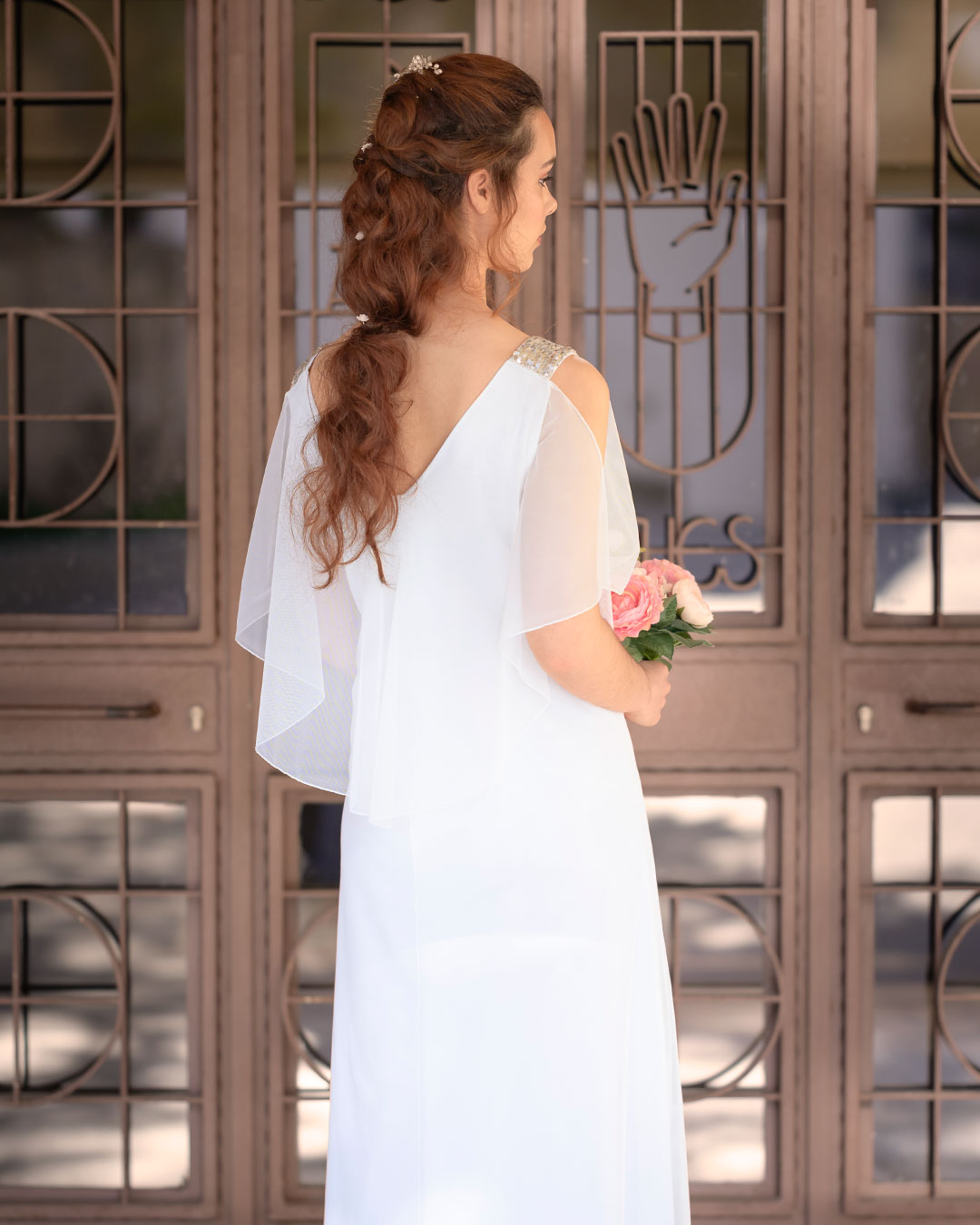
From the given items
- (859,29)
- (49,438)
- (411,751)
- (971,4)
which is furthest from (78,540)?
(971,4)

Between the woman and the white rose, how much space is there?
0.39 feet

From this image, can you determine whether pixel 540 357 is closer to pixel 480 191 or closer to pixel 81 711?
pixel 480 191

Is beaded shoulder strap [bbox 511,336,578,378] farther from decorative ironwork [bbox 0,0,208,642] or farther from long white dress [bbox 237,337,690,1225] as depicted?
decorative ironwork [bbox 0,0,208,642]

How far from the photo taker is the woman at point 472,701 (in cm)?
116

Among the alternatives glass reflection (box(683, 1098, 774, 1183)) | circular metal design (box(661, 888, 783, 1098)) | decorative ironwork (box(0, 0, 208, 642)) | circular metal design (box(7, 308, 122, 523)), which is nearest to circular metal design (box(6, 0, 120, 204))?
decorative ironwork (box(0, 0, 208, 642))

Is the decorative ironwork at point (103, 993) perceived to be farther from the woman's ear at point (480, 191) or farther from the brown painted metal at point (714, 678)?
the woman's ear at point (480, 191)

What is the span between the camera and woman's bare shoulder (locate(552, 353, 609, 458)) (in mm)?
1169

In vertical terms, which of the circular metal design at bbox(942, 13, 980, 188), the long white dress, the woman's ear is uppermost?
the circular metal design at bbox(942, 13, 980, 188)

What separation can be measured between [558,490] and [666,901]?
125 cm

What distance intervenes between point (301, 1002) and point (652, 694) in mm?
1191

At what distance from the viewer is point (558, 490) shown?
1.16 metres

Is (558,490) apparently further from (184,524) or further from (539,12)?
(539,12)

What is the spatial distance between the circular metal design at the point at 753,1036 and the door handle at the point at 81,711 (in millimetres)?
1098

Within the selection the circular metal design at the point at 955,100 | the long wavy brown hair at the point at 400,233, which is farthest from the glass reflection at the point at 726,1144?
the circular metal design at the point at 955,100
